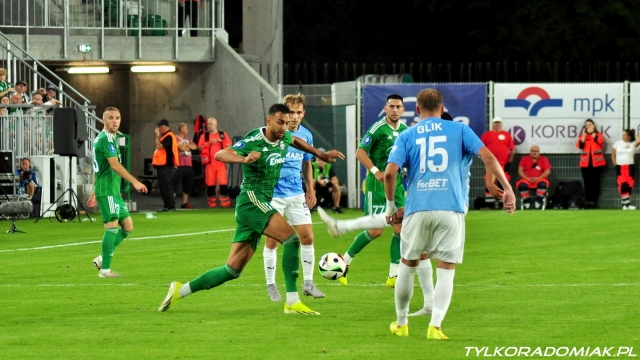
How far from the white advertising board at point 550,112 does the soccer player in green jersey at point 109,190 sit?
16041mm

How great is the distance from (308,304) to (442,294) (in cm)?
289

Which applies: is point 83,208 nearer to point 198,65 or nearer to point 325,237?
point 325,237

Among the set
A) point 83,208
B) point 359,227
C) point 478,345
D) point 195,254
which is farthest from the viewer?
point 83,208

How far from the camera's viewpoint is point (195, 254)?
18.3 metres

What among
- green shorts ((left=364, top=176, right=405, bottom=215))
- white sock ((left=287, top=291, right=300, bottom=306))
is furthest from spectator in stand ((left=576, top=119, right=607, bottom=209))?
white sock ((left=287, top=291, right=300, bottom=306))

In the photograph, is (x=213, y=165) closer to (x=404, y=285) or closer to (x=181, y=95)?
(x=181, y=95)

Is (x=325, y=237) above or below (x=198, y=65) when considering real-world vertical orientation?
below

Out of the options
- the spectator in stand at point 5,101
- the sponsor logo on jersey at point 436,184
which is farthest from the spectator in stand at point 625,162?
the sponsor logo on jersey at point 436,184

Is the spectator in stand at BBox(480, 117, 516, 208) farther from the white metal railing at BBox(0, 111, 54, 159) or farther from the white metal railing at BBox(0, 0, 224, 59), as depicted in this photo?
the white metal railing at BBox(0, 0, 224, 59)

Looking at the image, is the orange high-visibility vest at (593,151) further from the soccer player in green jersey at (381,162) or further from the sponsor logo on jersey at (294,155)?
the sponsor logo on jersey at (294,155)

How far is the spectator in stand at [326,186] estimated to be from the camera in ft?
94.6

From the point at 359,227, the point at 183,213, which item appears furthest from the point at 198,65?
the point at 359,227

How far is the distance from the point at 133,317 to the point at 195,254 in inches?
275

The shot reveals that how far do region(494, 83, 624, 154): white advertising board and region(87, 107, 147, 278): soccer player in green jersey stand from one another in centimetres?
1604
